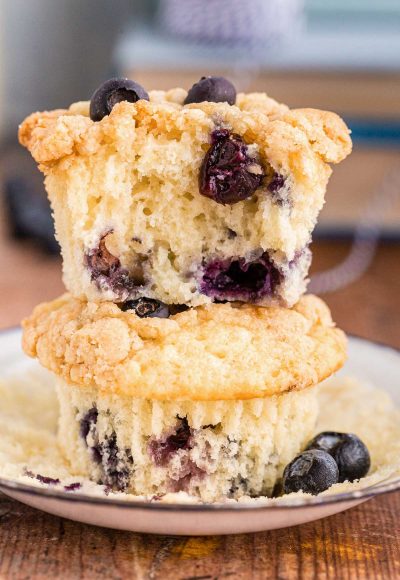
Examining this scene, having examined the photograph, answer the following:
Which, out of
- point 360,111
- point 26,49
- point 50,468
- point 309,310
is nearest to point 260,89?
point 360,111

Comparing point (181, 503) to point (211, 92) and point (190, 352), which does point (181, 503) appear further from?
point (211, 92)

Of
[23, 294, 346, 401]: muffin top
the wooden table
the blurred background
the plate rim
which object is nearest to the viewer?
the plate rim

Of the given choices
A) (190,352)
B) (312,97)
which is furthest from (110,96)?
(312,97)

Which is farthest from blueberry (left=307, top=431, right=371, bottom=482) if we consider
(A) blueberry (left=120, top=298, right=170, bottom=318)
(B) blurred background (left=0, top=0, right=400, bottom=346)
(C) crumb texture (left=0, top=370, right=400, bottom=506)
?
(B) blurred background (left=0, top=0, right=400, bottom=346)

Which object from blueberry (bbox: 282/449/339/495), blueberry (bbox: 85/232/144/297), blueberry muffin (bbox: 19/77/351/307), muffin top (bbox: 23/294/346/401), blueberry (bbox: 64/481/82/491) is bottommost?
blueberry (bbox: 64/481/82/491)

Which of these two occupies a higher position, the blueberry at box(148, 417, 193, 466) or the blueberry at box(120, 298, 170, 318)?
Answer: the blueberry at box(120, 298, 170, 318)

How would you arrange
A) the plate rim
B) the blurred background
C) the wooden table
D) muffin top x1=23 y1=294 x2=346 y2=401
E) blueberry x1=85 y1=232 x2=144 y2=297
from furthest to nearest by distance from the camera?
1. the blurred background
2. blueberry x1=85 y1=232 x2=144 y2=297
3. muffin top x1=23 y1=294 x2=346 y2=401
4. the wooden table
5. the plate rim

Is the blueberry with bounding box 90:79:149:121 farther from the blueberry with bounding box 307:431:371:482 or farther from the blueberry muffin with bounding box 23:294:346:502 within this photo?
the blueberry with bounding box 307:431:371:482
